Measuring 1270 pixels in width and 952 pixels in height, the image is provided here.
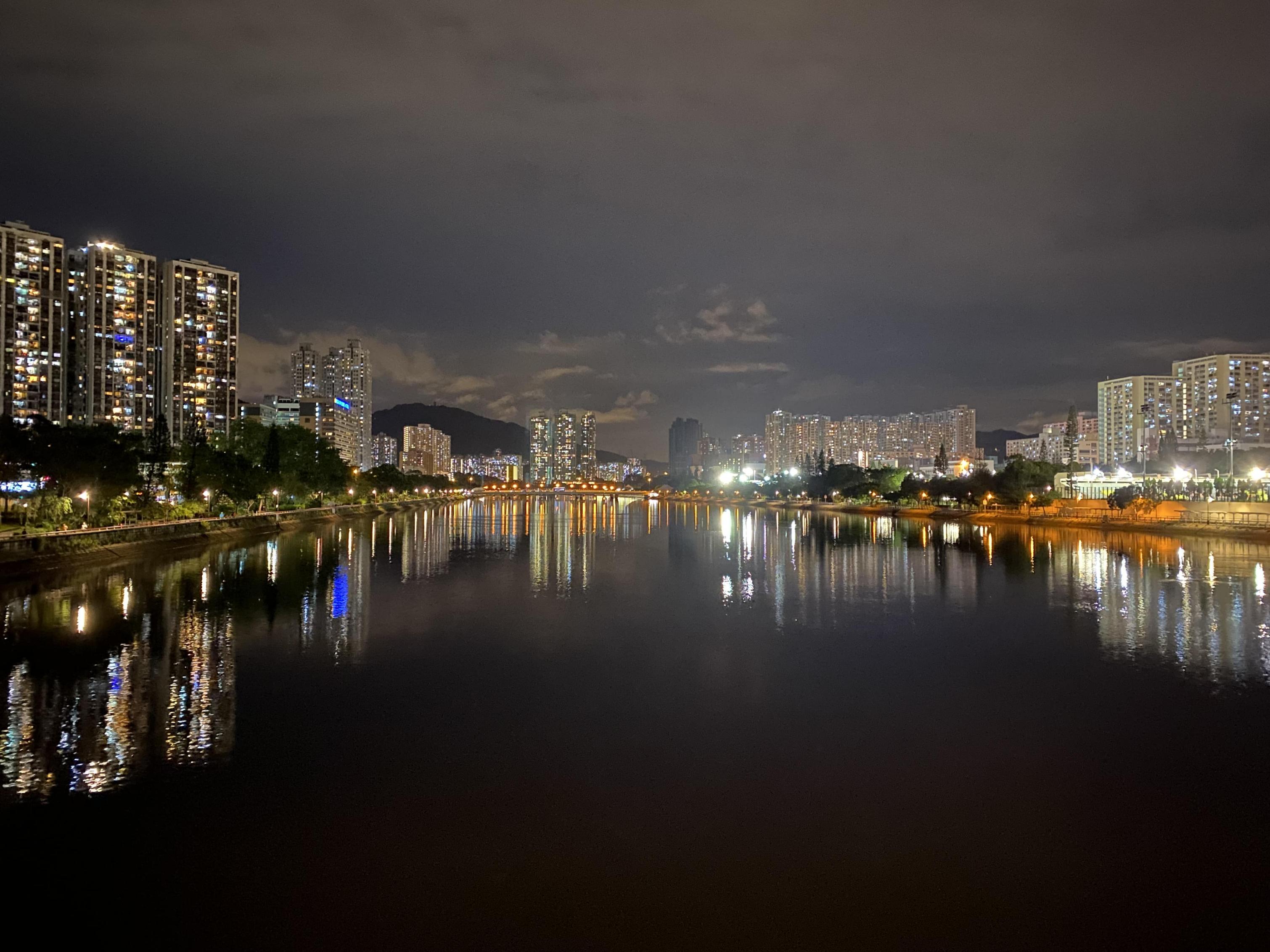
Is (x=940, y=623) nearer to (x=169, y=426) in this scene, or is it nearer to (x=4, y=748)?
(x=4, y=748)

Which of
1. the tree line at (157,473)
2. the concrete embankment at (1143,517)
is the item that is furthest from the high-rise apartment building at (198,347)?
the concrete embankment at (1143,517)

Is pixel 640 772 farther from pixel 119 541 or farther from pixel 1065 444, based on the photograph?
pixel 1065 444

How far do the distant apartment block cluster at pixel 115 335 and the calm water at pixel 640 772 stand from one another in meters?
83.2

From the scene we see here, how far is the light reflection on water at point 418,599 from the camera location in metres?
10.2

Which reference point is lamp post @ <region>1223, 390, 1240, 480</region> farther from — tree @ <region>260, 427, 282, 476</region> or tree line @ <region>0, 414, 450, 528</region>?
tree @ <region>260, 427, 282, 476</region>

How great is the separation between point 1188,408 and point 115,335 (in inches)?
6360

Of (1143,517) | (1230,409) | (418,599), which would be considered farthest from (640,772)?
(1230,409)

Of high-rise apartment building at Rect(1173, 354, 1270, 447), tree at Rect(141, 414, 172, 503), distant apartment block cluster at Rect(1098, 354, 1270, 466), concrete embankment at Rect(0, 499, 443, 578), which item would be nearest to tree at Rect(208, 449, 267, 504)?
concrete embankment at Rect(0, 499, 443, 578)

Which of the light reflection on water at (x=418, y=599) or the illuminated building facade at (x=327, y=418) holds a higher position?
the illuminated building facade at (x=327, y=418)

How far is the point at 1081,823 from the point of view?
7445mm

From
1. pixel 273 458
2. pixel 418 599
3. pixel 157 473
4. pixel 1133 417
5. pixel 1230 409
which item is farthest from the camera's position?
pixel 1133 417

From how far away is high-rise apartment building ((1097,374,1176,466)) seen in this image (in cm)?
13662

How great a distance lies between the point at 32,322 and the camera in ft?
314

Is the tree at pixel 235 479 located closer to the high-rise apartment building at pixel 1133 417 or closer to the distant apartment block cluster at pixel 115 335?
the distant apartment block cluster at pixel 115 335
